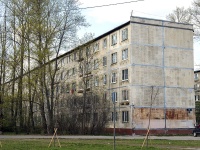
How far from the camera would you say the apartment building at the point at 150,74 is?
152ft

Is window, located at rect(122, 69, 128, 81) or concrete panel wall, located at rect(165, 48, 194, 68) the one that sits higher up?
concrete panel wall, located at rect(165, 48, 194, 68)

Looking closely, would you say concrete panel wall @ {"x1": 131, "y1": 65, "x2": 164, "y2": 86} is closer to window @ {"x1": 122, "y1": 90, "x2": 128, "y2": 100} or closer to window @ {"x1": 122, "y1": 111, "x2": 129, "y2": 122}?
window @ {"x1": 122, "y1": 90, "x2": 128, "y2": 100}

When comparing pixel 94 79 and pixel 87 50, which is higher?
pixel 87 50

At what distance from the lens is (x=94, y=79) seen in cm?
5178

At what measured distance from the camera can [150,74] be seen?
47.6 metres

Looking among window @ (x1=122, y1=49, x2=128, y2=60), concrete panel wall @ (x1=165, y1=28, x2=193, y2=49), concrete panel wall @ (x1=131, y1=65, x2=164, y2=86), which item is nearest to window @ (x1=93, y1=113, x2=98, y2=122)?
concrete panel wall @ (x1=131, y1=65, x2=164, y2=86)

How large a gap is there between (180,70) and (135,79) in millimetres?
7360

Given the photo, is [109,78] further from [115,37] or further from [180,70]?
[180,70]

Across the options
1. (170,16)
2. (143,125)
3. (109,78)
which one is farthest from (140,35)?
(170,16)

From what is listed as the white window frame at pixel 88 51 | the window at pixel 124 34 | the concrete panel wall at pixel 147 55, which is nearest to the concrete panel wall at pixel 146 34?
the concrete panel wall at pixel 147 55

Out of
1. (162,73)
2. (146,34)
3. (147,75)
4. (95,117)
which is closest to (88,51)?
(146,34)

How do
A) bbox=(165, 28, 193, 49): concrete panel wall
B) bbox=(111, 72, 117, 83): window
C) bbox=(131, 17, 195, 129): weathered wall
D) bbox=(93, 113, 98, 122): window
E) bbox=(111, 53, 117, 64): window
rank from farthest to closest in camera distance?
bbox=(111, 53, 117, 64): window → bbox=(111, 72, 117, 83): window → bbox=(165, 28, 193, 49): concrete panel wall → bbox=(131, 17, 195, 129): weathered wall → bbox=(93, 113, 98, 122): window

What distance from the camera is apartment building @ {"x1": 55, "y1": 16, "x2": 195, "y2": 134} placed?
46406 millimetres

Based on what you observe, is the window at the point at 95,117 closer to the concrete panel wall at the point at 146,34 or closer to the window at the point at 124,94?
the window at the point at 124,94
